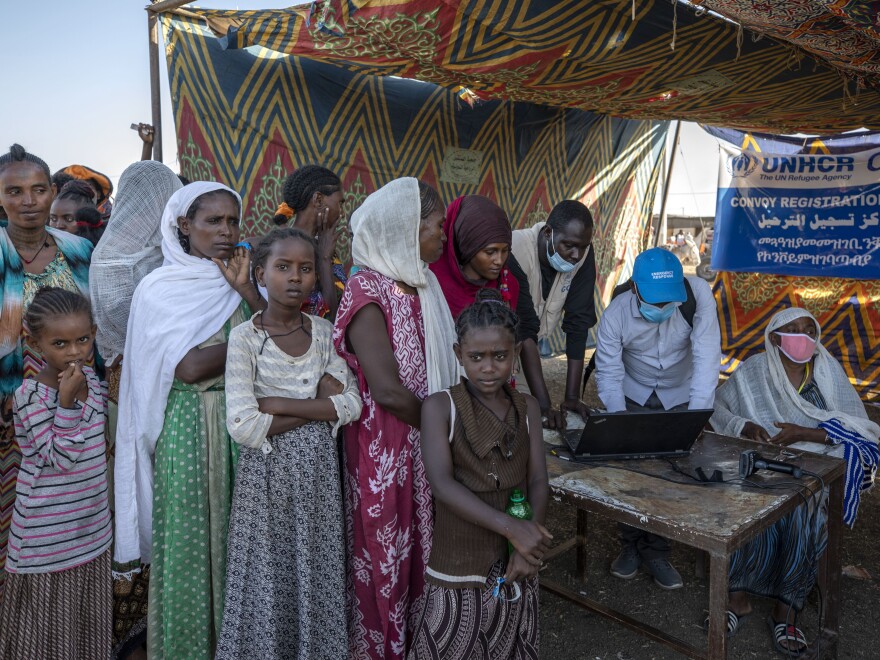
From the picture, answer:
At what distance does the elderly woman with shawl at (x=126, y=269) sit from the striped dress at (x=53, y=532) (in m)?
0.21

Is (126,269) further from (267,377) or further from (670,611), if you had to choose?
(670,611)

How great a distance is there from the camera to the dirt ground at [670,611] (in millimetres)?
3145

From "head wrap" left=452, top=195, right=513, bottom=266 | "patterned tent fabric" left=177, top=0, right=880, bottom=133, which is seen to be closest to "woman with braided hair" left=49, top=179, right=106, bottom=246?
"patterned tent fabric" left=177, top=0, right=880, bottom=133

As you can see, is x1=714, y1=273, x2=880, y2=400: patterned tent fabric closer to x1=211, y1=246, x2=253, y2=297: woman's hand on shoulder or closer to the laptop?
the laptop

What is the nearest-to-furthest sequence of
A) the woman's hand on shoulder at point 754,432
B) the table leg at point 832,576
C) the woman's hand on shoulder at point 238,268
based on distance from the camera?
the woman's hand on shoulder at point 238,268, the table leg at point 832,576, the woman's hand on shoulder at point 754,432

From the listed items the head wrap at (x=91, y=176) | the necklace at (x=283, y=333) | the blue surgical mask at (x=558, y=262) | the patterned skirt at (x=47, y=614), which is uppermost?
the head wrap at (x=91, y=176)

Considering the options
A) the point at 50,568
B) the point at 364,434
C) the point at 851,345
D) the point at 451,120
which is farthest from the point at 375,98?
the point at 851,345

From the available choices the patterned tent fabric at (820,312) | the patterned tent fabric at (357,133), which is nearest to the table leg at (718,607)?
the patterned tent fabric at (357,133)

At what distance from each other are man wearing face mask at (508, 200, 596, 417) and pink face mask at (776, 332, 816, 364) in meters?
1.02

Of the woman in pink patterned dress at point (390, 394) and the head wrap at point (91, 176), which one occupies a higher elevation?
the head wrap at point (91, 176)

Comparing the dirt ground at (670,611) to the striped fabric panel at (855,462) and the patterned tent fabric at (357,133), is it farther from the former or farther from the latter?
the patterned tent fabric at (357,133)

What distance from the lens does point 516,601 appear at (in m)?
2.21

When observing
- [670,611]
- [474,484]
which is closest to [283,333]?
[474,484]

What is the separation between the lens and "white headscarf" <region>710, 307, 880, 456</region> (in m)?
3.52
